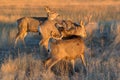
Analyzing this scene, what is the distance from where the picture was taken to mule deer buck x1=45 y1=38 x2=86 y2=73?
11766mm

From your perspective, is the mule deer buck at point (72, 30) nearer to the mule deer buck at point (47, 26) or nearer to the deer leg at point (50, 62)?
the mule deer buck at point (47, 26)

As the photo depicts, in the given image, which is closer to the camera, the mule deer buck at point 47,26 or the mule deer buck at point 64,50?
the mule deer buck at point 64,50

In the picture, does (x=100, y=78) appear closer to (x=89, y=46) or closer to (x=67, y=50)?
(x=67, y=50)

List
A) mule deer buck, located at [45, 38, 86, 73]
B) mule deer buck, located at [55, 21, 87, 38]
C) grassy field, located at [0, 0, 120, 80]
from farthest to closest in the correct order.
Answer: mule deer buck, located at [55, 21, 87, 38]
mule deer buck, located at [45, 38, 86, 73]
grassy field, located at [0, 0, 120, 80]

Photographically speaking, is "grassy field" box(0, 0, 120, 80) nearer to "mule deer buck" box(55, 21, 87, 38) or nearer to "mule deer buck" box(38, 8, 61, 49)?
"mule deer buck" box(38, 8, 61, 49)

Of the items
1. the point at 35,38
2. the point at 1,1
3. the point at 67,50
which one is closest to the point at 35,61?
the point at 67,50

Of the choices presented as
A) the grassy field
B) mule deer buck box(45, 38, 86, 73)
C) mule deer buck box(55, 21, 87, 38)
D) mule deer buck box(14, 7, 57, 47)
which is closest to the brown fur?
mule deer buck box(14, 7, 57, 47)

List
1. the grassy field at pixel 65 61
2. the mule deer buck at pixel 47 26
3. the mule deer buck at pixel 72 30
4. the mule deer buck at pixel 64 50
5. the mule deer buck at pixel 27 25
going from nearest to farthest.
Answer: the grassy field at pixel 65 61
the mule deer buck at pixel 64 50
the mule deer buck at pixel 72 30
the mule deer buck at pixel 47 26
the mule deer buck at pixel 27 25

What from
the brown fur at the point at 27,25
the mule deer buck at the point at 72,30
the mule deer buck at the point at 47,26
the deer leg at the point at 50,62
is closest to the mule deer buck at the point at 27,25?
the brown fur at the point at 27,25

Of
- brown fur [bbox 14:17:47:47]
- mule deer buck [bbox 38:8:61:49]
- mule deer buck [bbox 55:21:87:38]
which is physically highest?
mule deer buck [bbox 55:21:87:38]

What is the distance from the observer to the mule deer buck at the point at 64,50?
11.8 meters

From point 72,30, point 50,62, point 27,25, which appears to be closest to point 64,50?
point 50,62

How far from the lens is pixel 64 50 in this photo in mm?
11844

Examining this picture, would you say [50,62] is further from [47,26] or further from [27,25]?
[27,25]
